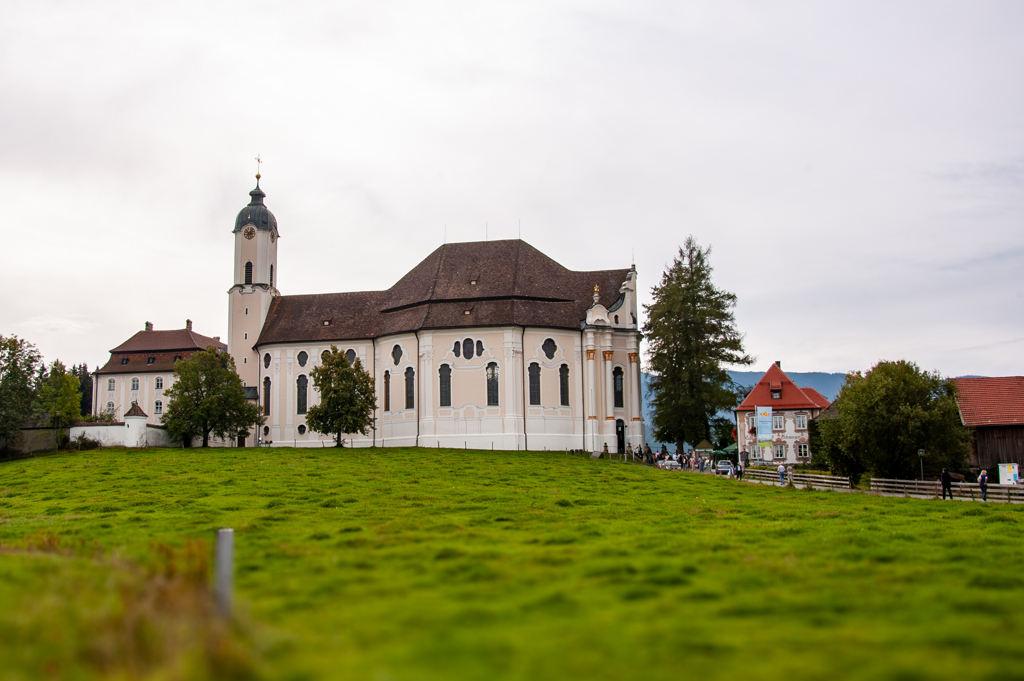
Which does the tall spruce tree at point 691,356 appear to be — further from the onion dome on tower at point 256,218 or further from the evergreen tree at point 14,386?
the evergreen tree at point 14,386

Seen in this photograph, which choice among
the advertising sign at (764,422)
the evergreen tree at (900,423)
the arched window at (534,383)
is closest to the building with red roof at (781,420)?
the advertising sign at (764,422)

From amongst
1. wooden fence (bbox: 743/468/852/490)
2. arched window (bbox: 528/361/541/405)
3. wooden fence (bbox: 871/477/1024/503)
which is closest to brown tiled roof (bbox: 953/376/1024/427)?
wooden fence (bbox: 743/468/852/490)

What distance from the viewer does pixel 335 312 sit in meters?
63.6

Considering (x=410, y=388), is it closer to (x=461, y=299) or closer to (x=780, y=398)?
(x=461, y=299)

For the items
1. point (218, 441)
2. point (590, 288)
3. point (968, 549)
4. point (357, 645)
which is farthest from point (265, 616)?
point (218, 441)

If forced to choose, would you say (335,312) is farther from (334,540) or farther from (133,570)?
(133,570)

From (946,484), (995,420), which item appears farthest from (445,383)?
(995,420)

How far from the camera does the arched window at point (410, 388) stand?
56197mm

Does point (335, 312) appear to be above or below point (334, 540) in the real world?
above

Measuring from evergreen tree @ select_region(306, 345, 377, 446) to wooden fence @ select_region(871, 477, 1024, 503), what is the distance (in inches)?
1105

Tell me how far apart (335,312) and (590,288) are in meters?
18.8

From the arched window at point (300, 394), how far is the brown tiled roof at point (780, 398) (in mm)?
33104

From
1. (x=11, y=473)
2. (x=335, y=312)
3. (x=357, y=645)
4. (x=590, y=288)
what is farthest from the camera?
(x=335, y=312)

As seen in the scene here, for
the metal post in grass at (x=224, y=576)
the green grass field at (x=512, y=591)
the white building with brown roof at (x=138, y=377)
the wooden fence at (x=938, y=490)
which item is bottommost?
the wooden fence at (x=938, y=490)
